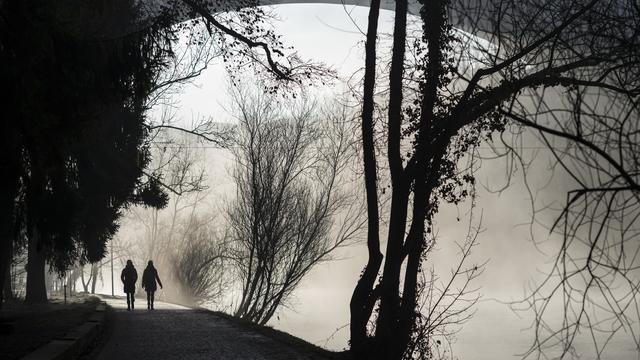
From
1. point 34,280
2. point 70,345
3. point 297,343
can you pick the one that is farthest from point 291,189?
Result: point 70,345

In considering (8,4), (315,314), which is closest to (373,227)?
(8,4)

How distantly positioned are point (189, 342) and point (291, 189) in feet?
47.9

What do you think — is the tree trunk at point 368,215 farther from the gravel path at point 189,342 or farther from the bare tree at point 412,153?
the gravel path at point 189,342

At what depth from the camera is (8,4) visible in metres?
10.9

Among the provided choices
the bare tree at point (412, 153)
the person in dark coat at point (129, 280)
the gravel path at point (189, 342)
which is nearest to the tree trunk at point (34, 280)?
the person in dark coat at point (129, 280)

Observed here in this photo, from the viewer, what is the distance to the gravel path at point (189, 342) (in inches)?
520

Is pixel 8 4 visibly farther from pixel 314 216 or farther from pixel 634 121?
pixel 314 216

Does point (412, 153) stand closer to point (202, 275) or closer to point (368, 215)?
point (368, 215)

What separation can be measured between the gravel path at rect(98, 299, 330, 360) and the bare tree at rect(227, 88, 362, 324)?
26.3ft

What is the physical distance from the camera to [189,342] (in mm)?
15398

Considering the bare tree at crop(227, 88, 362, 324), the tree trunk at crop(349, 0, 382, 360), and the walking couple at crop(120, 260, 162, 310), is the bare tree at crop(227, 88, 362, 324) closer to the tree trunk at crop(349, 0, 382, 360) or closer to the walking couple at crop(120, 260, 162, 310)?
the walking couple at crop(120, 260, 162, 310)

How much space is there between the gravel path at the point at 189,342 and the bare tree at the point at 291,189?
8031 millimetres

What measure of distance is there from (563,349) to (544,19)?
2.85 meters

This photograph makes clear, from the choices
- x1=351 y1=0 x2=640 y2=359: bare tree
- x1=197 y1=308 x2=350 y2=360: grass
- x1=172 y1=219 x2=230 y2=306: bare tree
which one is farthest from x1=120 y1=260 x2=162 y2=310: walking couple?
x1=172 y1=219 x2=230 y2=306: bare tree
